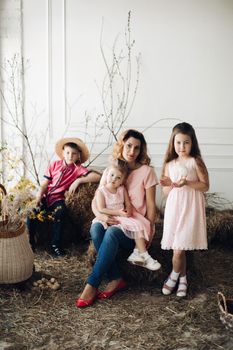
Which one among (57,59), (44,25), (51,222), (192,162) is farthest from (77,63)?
(192,162)

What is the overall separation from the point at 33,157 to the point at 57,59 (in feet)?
3.32

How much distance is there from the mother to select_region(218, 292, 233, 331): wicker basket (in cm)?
66

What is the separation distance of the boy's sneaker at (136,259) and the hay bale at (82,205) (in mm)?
891

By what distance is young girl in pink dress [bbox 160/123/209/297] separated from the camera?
282cm

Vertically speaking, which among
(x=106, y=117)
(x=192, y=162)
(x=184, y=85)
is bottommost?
(x=192, y=162)

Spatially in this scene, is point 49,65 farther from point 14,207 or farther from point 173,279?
point 173,279

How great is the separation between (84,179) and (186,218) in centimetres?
115

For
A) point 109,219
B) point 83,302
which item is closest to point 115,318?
point 83,302

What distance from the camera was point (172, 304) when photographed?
2789 millimetres

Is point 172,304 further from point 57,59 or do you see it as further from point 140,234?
point 57,59

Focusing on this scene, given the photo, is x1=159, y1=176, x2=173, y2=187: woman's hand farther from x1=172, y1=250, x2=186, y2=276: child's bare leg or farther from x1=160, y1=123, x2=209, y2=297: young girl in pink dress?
x1=172, y1=250, x2=186, y2=276: child's bare leg

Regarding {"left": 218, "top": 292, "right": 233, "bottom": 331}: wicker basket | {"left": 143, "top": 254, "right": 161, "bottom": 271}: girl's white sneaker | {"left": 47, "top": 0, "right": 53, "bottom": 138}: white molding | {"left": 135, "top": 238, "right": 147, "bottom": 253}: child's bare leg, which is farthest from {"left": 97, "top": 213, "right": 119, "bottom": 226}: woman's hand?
{"left": 47, "top": 0, "right": 53, "bottom": 138}: white molding

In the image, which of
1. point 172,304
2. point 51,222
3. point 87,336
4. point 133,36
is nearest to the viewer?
point 87,336

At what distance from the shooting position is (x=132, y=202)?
2.99 m
